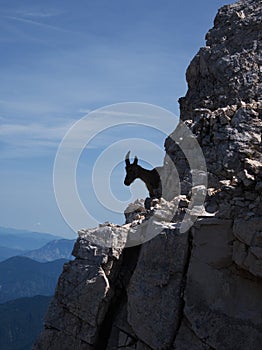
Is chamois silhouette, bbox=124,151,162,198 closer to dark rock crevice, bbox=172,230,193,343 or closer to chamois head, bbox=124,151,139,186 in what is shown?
chamois head, bbox=124,151,139,186

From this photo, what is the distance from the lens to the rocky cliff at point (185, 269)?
12312 mm

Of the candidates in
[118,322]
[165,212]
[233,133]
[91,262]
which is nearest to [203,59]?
[233,133]

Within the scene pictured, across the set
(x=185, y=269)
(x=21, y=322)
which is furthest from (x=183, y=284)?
(x=21, y=322)

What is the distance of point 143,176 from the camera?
23.8 meters

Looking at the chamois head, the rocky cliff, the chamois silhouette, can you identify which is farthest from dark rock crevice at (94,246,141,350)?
the chamois head

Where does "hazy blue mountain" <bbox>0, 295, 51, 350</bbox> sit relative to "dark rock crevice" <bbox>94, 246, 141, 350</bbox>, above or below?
below

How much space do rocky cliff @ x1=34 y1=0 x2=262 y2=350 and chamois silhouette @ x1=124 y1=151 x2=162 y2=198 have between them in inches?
151

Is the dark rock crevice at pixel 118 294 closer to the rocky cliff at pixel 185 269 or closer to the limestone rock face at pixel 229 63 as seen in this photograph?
the rocky cliff at pixel 185 269

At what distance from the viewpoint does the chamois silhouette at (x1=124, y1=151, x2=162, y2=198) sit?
2279 centimetres

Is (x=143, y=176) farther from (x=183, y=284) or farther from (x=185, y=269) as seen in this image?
(x=183, y=284)

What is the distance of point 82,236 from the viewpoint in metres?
15.6

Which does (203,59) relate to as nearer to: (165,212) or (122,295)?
(165,212)


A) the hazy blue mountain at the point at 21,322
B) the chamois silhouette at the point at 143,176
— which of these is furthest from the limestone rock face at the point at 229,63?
the hazy blue mountain at the point at 21,322

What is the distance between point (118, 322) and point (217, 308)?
3.39m
